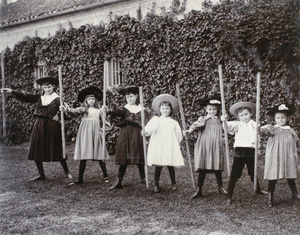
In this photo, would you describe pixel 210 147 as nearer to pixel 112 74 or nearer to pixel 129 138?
pixel 129 138

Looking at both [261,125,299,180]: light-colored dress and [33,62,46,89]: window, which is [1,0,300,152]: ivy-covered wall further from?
[261,125,299,180]: light-colored dress

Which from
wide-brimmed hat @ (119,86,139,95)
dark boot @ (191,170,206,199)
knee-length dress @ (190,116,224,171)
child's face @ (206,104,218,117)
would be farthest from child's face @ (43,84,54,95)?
dark boot @ (191,170,206,199)

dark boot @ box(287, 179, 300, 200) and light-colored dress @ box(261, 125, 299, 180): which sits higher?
light-colored dress @ box(261, 125, 299, 180)

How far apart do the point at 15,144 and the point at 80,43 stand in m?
4.51

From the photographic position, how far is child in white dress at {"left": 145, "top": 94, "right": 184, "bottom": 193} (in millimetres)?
5297

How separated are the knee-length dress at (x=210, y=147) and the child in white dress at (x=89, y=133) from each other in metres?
1.89

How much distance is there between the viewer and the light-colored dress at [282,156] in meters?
4.43

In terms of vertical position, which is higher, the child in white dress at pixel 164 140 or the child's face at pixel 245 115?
the child's face at pixel 245 115

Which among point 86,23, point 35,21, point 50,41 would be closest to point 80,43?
point 86,23

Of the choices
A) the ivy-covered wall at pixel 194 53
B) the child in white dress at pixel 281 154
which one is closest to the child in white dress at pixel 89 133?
the ivy-covered wall at pixel 194 53

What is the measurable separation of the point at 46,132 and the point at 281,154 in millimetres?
4042

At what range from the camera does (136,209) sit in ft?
14.5

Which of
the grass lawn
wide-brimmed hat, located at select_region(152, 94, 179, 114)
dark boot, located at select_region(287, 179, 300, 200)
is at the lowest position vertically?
the grass lawn

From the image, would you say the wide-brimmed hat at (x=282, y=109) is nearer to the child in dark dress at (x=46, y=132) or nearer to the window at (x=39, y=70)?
the child in dark dress at (x=46, y=132)
